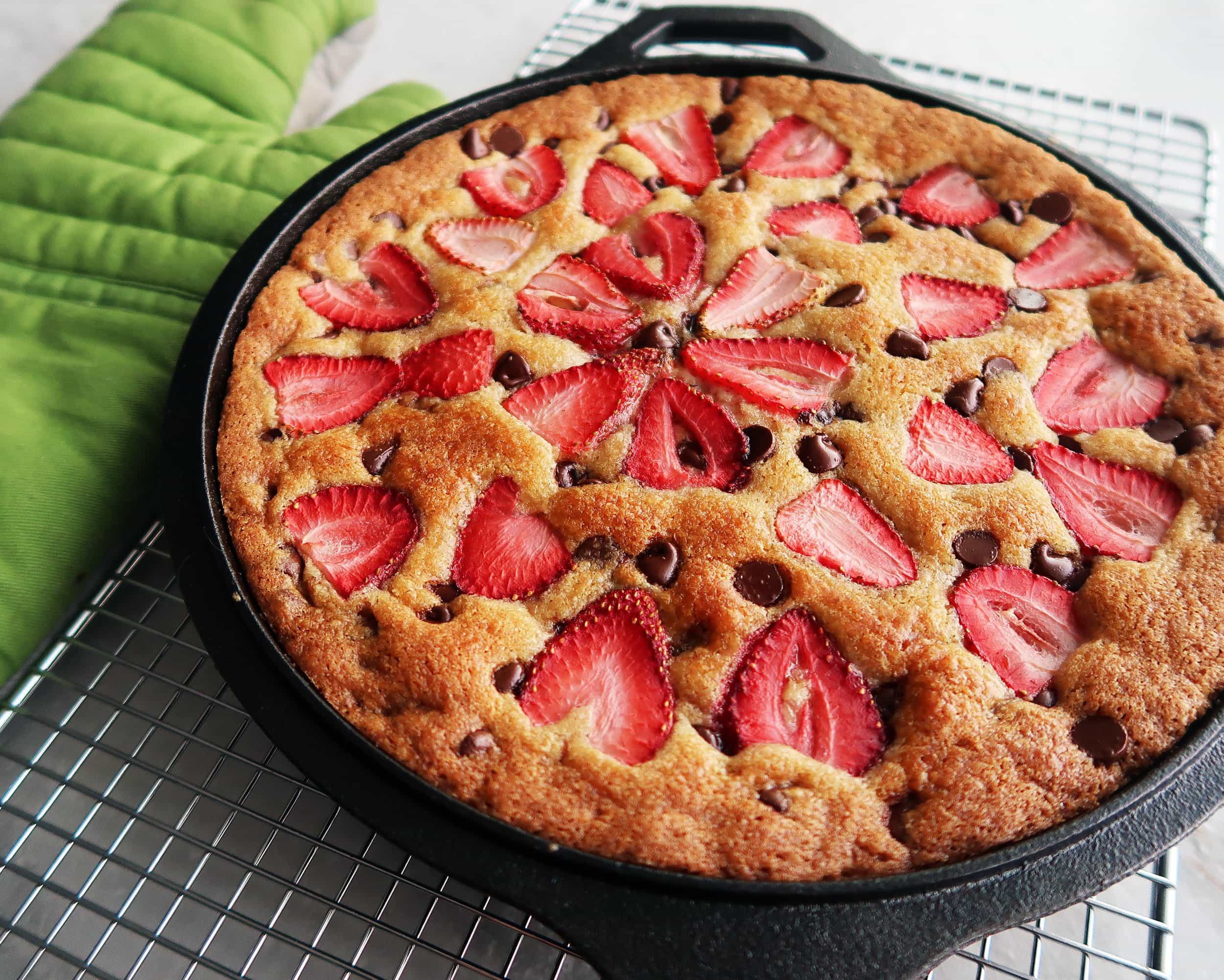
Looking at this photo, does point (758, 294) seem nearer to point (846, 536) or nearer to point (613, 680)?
point (846, 536)

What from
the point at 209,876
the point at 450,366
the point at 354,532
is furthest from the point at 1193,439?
the point at 209,876

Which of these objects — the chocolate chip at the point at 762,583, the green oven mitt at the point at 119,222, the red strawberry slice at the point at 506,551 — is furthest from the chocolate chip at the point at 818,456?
the green oven mitt at the point at 119,222

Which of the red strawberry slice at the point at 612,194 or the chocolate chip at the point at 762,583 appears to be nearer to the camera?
the chocolate chip at the point at 762,583

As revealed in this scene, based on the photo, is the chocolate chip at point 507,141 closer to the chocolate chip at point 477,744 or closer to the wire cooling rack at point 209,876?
the wire cooling rack at point 209,876

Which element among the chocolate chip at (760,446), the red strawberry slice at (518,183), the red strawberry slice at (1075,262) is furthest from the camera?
the red strawberry slice at (518,183)

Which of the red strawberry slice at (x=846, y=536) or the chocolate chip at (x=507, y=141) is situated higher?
the chocolate chip at (x=507, y=141)

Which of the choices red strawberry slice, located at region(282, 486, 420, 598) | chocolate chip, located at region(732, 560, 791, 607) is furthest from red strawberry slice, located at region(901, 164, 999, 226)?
red strawberry slice, located at region(282, 486, 420, 598)

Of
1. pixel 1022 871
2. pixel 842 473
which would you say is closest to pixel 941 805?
pixel 1022 871
